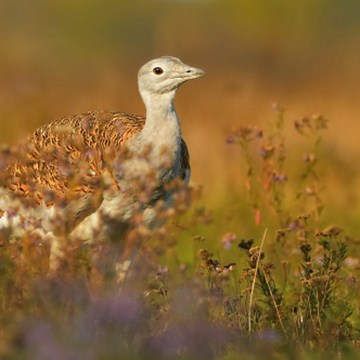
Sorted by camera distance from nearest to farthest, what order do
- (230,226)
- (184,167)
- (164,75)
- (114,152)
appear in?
1. (114,152)
2. (164,75)
3. (184,167)
4. (230,226)

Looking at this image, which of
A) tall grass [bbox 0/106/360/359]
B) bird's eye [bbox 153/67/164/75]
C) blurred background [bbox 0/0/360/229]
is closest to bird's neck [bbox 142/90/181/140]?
bird's eye [bbox 153/67/164/75]

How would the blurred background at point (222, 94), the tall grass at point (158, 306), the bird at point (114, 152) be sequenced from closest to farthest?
the tall grass at point (158, 306) → the bird at point (114, 152) → the blurred background at point (222, 94)

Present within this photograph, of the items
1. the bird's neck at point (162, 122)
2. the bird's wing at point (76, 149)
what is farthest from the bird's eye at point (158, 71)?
the bird's wing at point (76, 149)

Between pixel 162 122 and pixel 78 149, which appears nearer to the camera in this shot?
pixel 78 149

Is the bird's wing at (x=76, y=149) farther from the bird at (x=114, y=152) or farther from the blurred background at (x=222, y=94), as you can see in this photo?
the blurred background at (x=222, y=94)

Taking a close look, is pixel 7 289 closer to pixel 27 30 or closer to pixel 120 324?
pixel 120 324

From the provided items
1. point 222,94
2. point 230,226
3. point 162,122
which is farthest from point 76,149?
point 222,94

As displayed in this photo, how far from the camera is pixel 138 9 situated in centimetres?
6925

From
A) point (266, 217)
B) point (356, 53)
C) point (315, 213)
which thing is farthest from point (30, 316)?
point (356, 53)

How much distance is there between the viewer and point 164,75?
521 centimetres

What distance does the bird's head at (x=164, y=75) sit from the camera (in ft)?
17.0

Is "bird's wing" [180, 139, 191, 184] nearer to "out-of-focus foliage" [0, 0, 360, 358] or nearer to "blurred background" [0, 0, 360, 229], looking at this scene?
"out-of-focus foliage" [0, 0, 360, 358]

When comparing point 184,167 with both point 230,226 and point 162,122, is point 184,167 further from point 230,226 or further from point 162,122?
point 230,226

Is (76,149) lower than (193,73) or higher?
lower
